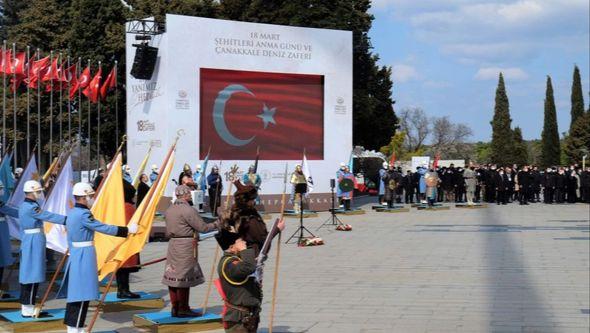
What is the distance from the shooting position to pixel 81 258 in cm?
927

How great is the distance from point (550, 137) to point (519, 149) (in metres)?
7.23

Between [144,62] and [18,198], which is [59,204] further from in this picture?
[144,62]

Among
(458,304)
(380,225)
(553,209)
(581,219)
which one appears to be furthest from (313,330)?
(553,209)

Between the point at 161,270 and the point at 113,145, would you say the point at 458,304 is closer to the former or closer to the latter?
the point at 161,270

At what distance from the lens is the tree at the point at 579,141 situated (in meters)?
68.0

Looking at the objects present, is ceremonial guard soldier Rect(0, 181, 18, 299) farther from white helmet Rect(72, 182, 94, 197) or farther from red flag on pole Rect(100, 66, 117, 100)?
red flag on pole Rect(100, 66, 117, 100)

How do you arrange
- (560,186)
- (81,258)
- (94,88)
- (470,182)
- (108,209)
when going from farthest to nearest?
(560,186), (94,88), (470,182), (108,209), (81,258)

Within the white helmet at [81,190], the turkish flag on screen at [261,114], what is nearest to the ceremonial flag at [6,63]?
the turkish flag on screen at [261,114]

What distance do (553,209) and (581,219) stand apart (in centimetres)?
541

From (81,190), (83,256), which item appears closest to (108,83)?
(81,190)

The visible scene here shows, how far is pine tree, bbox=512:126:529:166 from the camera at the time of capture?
85312 mm

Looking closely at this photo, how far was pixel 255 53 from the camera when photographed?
99.7 ft

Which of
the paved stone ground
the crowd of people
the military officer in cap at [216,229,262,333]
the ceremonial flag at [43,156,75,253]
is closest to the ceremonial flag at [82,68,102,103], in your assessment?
the crowd of people

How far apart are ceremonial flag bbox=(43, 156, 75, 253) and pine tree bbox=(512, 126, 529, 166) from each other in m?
76.1
